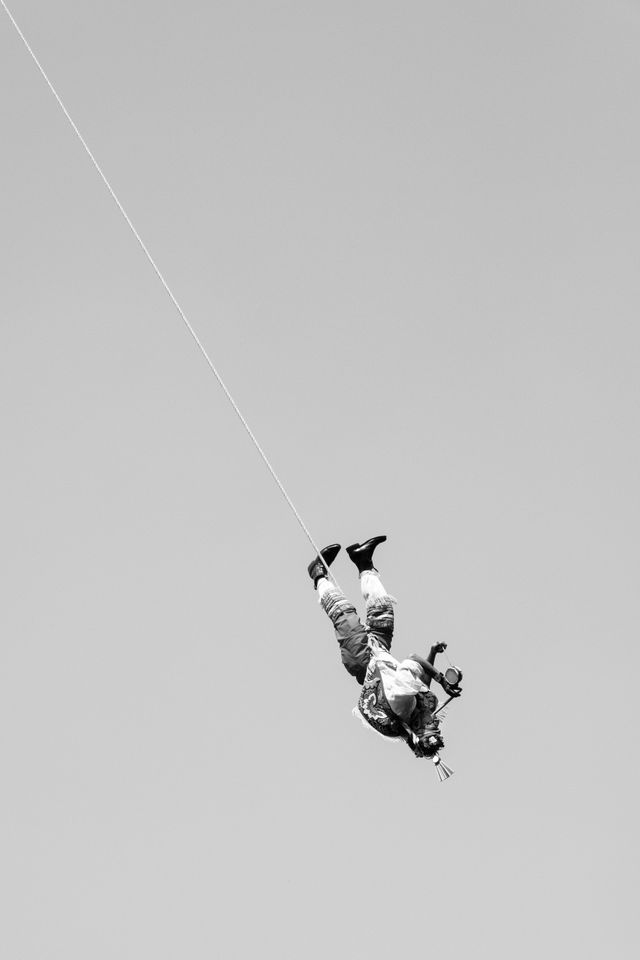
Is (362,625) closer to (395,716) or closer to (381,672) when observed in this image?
(381,672)

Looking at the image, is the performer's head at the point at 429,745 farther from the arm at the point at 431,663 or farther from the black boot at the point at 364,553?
the black boot at the point at 364,553

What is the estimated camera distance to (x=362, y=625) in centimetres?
1794

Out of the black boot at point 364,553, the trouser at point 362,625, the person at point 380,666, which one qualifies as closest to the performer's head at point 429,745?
the person at point 380,666

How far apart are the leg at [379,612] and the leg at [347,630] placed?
0.10 meters

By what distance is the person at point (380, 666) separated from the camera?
17.3 metres

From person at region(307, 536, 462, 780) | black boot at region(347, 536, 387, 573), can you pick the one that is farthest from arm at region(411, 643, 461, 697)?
black boot at region(347, 536, 387, 573)

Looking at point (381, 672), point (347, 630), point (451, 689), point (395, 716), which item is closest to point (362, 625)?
point (347, 630)

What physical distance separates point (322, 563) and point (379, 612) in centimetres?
73

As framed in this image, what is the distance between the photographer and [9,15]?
18.0m

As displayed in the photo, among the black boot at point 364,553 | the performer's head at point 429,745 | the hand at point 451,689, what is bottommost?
the performer's head at point 429,745

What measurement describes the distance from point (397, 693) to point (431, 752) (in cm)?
50

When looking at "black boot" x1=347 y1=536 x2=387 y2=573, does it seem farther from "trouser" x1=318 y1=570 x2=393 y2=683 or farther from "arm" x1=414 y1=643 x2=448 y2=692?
"arm" x1=414 y1=643 x2=448 y2=692

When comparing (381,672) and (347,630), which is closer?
(381,672)

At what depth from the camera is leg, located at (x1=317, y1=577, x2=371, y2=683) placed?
701 inches
